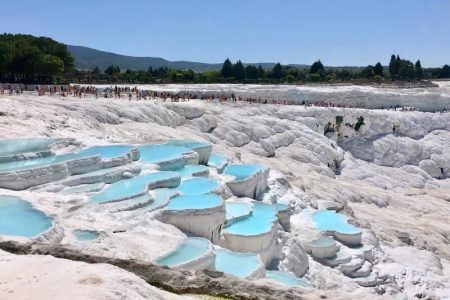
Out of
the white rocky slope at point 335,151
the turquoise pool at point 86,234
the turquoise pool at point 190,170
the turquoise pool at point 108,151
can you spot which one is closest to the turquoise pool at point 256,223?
the white rocky slope at point 335,151

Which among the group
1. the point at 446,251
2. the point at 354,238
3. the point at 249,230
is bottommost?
the point at 446,251

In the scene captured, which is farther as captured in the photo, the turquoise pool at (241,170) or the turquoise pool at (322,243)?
the turquoise pool at (241,170)

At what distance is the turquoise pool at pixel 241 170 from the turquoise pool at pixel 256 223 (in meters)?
1.70

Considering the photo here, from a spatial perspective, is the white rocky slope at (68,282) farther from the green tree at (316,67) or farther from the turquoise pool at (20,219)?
the green tree at (316,67)

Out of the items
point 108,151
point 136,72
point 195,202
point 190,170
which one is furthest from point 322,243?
point 136,72

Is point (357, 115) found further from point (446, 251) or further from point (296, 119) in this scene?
point (446, 251)

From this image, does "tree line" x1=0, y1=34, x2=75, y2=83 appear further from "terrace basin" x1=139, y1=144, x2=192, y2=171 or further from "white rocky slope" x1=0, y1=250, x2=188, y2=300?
"white rocky slope" x1=0, y1=250, x2=188, y2=300

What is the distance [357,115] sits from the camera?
3562 cm

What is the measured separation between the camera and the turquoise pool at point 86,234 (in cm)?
899

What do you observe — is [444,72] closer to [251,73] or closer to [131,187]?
[251,73]

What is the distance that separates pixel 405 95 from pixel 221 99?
1932 cm

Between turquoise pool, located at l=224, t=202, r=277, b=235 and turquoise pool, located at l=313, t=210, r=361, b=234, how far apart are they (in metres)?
2.30

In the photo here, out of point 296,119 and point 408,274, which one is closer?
point 408,274

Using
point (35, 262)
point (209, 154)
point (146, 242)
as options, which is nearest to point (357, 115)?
point (209, 154)
